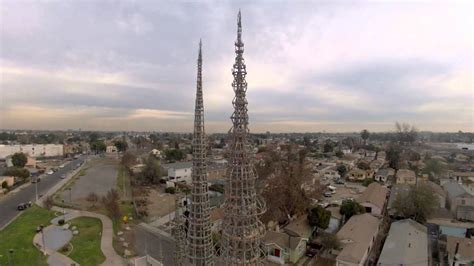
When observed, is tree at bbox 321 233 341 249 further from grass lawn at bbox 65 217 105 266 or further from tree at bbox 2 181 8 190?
tree at bbox 2 181 8 190

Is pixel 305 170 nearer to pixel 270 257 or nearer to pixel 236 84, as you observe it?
→ pixel 270 257

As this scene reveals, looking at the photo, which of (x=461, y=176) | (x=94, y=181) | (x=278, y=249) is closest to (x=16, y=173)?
(x=94, y=181)

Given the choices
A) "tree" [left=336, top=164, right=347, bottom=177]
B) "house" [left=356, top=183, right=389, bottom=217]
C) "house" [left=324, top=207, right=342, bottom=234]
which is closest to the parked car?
"house" [left=324, top=207, right=342, bottom=234]

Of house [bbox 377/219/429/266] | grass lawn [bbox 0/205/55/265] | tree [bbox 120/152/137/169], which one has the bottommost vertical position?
grass lawn [bbox 0/205/55/265]

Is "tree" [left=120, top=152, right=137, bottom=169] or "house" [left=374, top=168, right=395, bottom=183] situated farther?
"tree" [left=120, top=152, right=137, bottom=169]

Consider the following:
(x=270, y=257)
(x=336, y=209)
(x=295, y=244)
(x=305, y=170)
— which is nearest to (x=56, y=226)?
(x=270, y=257)

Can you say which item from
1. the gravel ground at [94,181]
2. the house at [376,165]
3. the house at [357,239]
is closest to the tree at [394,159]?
the house at [376,165]
